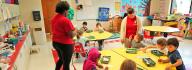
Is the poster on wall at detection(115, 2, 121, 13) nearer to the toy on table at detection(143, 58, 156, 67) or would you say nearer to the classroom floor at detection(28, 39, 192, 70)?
the classroom floor at detection(28, 39, 192, 70)

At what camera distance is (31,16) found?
19.3ft

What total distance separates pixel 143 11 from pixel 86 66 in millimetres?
6480

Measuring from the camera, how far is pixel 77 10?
22.0 ft

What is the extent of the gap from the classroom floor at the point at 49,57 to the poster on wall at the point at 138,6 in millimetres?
2082

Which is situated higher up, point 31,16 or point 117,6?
point 117,6

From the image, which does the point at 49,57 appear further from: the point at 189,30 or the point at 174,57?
the point at 189,30

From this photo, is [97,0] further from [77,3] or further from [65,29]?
[65,29]

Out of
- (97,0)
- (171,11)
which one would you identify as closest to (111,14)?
(97,0)

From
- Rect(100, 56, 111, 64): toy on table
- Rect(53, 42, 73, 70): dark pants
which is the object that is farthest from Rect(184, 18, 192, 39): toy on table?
Rect(53, 42, 73, 70): dark pants

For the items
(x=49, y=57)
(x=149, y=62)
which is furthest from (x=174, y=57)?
(x=49, y=57)

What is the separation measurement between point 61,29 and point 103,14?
4687mm

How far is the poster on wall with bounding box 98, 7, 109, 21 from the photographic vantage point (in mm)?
7109

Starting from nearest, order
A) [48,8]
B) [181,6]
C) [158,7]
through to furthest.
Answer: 1. [48,8]
2. [181,6]
3. [158,7]

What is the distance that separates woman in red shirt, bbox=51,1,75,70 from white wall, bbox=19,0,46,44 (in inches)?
134
